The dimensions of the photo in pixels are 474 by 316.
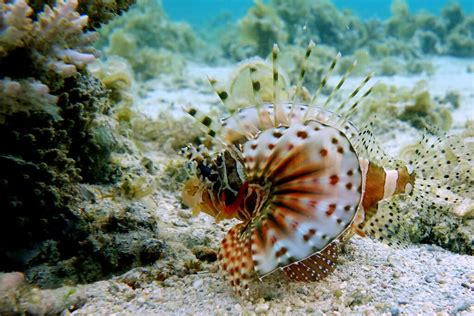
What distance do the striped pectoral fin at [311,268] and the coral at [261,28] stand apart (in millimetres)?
12488

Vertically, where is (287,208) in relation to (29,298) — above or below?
above

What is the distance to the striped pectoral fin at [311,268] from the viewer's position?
2.77 metres

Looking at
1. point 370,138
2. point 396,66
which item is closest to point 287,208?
point 370,138

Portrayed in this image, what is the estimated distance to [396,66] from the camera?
15.2 meters

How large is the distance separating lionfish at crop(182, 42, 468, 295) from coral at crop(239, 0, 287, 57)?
1196 centimetres

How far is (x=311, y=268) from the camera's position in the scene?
2.79 metres

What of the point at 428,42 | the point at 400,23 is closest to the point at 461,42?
the point at 428,42

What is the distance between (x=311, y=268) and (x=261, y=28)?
1274 cm

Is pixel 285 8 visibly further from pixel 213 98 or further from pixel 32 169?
pixel 32 169

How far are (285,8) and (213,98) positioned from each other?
9174mm

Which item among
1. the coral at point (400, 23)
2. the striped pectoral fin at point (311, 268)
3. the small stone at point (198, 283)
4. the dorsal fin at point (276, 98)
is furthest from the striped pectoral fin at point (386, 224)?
the coral at point (400, 23)

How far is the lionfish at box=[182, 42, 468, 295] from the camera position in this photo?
2289mm

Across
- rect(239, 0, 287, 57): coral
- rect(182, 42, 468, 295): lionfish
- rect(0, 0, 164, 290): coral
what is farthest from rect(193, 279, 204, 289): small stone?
rect(239, 0, 287, 57): coral

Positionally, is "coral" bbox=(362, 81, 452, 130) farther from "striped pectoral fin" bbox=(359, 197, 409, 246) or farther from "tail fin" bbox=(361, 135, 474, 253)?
"striped pectoral fin" bbox=(359, 197, 409, 246)
